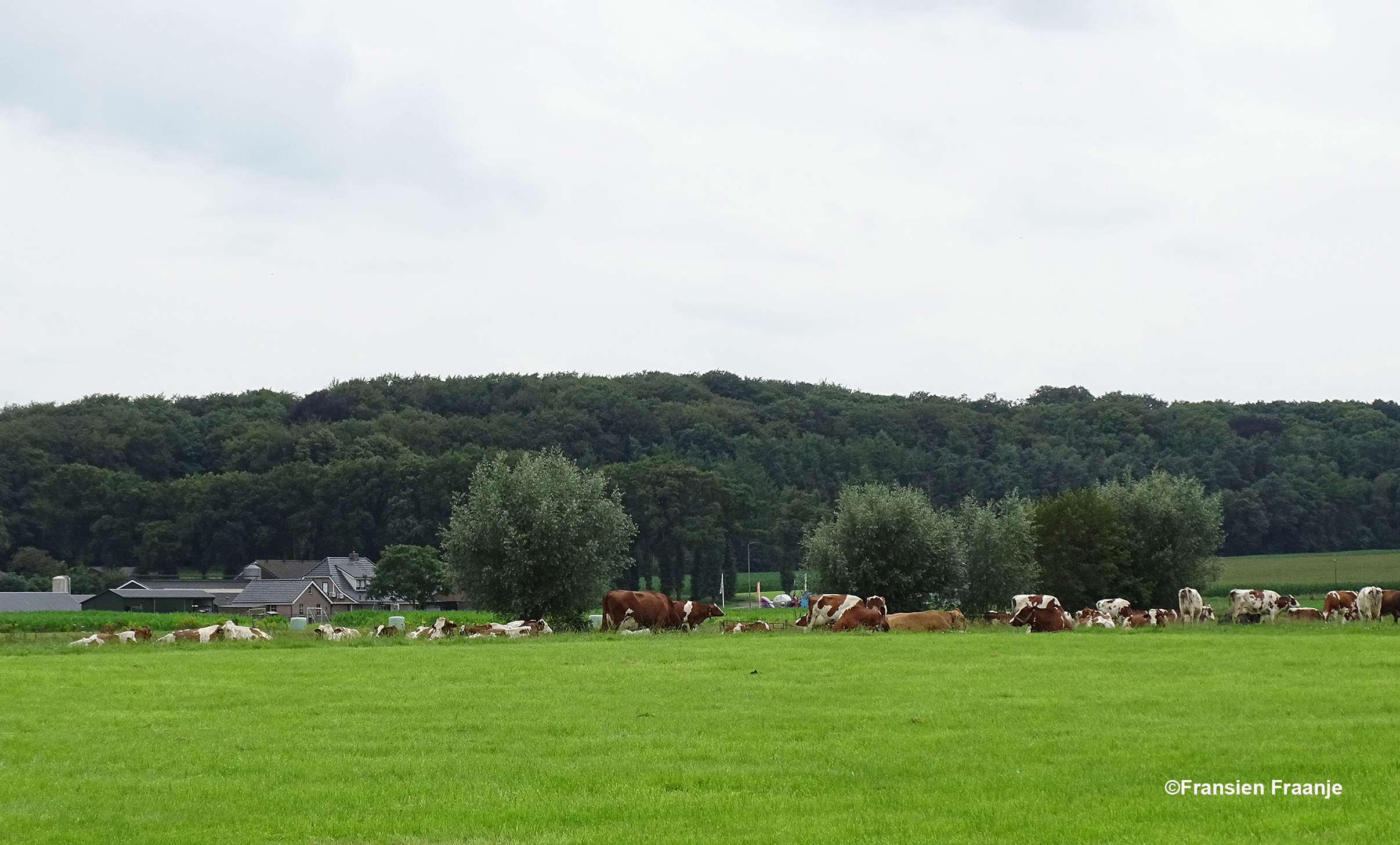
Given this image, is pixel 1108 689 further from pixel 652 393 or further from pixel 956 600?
pixel 652 393

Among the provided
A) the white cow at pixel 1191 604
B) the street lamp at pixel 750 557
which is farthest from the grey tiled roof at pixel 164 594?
the white cow at pixel 1191 604

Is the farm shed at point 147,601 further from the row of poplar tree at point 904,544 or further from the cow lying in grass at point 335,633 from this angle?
the cow lying in grass at point 335,633

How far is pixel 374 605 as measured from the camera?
12656cm

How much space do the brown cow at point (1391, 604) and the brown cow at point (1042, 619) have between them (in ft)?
48.3

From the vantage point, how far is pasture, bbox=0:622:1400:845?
34.0 feet

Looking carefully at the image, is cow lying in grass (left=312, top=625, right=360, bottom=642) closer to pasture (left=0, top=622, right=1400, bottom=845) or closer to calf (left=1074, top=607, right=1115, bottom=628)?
pasture (left=0, top=622, right=1400, bottom=845)

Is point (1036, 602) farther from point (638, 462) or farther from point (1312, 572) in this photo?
point (638, 462)

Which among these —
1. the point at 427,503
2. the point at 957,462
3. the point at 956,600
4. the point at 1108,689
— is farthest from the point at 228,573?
the point at 1108,689

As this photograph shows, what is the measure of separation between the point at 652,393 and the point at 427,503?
211 ft

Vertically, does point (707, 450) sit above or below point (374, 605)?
above

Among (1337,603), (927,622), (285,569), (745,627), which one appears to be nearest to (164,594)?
(285,569)

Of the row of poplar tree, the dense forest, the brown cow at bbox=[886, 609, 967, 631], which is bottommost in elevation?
the brown cow at bbox=[886, 609, 967, 631]

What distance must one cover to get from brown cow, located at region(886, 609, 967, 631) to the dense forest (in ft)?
280

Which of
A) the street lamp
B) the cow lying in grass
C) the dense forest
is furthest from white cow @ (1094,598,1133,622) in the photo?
the street lamp
